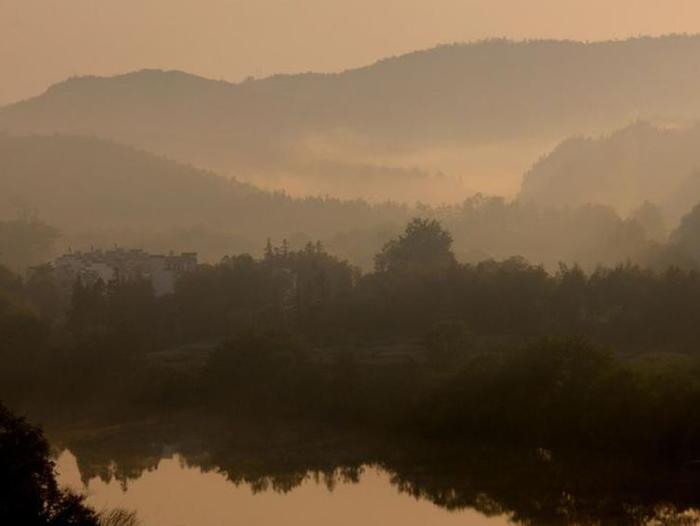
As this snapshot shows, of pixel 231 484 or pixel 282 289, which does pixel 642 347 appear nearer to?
pixel 231 484

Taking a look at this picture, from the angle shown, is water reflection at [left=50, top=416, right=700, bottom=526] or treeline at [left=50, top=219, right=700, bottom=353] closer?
water reflection at [left=50, top=416, right=700, bottom=526]

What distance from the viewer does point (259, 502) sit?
188ft

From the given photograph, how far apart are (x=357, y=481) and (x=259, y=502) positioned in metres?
5.49

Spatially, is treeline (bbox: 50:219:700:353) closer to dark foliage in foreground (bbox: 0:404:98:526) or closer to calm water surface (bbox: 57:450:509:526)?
calm water surface (bbox: 57:450:509:526)

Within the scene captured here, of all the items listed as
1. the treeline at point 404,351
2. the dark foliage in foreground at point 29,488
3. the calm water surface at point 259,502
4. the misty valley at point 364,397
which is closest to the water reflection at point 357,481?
→ the calm water surface at point 259,502

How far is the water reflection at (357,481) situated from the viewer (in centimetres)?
5344

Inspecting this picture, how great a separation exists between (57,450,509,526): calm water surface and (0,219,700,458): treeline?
396 inches

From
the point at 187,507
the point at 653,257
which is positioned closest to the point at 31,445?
the point at 187,507

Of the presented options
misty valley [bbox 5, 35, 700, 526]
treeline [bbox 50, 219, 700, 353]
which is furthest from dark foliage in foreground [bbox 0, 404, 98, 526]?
treeline [bbox 50, 219, 700, 353]

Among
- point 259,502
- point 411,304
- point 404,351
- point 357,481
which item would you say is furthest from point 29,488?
point 411,304

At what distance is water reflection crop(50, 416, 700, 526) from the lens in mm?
53438

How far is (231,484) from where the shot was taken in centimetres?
6119

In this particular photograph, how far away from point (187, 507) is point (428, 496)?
10.3 meters

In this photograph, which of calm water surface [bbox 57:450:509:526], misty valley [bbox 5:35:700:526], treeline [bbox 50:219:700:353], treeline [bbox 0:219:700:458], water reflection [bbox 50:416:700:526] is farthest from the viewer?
treeline [bbox 50:219:700:353]
